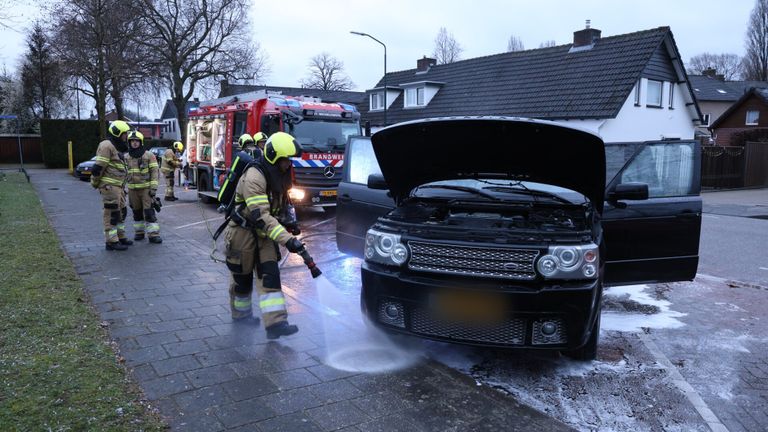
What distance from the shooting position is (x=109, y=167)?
878 cm

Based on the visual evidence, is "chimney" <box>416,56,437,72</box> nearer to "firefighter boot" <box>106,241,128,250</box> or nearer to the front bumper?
"firefighter boot" <box>106,241,128,250</box>

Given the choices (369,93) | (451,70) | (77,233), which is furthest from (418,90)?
(77,233)

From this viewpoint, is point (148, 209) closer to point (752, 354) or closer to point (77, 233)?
point (77, 233)

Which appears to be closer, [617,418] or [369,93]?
[617,418]

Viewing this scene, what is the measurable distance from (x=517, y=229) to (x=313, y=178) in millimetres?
9123

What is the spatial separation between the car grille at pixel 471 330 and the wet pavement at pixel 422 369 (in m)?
0.38

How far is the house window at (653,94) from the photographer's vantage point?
25891mm

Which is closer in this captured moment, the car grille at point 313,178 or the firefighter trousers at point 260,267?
the firefighter trousers at point 260,267

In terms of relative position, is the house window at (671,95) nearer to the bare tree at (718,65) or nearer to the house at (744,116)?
the house at (744,116)

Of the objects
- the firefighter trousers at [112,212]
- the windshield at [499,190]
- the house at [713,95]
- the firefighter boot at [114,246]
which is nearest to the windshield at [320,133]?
the firefighter trousers at [112,212]

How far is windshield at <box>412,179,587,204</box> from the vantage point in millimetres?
4836

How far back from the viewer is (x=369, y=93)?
37469 mm

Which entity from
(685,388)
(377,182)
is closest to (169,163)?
(377,182)

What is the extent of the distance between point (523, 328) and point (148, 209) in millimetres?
7352
